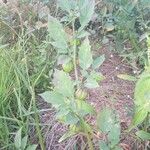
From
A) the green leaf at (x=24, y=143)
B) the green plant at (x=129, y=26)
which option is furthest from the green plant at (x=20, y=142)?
the green plant at (x=129, y=26)

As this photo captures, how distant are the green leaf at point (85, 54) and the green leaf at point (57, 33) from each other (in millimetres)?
79

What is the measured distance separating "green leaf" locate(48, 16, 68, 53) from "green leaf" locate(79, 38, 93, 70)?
79mm

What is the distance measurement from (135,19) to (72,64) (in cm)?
59

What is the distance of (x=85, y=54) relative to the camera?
4.02 ft

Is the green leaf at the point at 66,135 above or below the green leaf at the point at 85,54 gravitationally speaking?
below

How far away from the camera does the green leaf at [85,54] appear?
1216 mm

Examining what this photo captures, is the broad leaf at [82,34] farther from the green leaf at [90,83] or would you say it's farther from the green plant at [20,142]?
the green plant at [20,142]

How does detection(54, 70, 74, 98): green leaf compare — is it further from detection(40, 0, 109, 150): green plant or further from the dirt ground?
the dirt ground

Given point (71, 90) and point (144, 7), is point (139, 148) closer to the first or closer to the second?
point (71, 90)

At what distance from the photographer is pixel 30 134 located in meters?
1.62

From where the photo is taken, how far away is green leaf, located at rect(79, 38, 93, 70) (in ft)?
3.99

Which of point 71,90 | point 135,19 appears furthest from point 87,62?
point 135,19

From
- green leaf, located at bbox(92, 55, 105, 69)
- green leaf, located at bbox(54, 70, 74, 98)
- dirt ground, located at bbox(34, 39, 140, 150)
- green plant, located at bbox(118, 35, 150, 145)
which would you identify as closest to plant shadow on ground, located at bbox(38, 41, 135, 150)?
dirt ground, located at bbox(34, 39, 140, 150)

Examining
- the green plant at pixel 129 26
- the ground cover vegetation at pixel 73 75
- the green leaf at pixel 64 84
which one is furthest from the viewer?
the green plant at pixel 129 26
